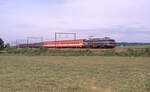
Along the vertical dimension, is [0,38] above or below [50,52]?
above

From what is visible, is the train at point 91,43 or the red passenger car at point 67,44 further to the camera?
the red passenger car at point 67,44

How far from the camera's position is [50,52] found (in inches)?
2019

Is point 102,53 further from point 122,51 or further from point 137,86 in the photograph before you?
point 137,86

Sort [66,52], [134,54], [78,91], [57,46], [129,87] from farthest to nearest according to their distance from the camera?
[57,46]
[66,52]
[134,54]
[129,87]
[78,91]

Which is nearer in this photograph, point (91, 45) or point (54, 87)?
point (54, 87)

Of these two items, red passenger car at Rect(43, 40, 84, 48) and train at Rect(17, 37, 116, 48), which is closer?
train at Rect(17, 37, 116, 48)

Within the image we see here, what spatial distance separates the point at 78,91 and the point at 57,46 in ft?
167

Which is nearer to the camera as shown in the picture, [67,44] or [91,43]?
[91,43]

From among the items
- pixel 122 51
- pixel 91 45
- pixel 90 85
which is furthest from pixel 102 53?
pixel 90 85

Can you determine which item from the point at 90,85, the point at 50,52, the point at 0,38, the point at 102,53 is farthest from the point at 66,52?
the point at 90,85

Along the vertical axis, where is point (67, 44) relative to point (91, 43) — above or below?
below

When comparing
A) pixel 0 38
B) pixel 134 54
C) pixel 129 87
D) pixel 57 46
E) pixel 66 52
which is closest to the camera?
pixel 129 87

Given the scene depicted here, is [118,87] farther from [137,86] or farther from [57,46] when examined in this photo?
[57,46]

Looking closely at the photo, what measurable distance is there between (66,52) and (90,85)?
37.5m
